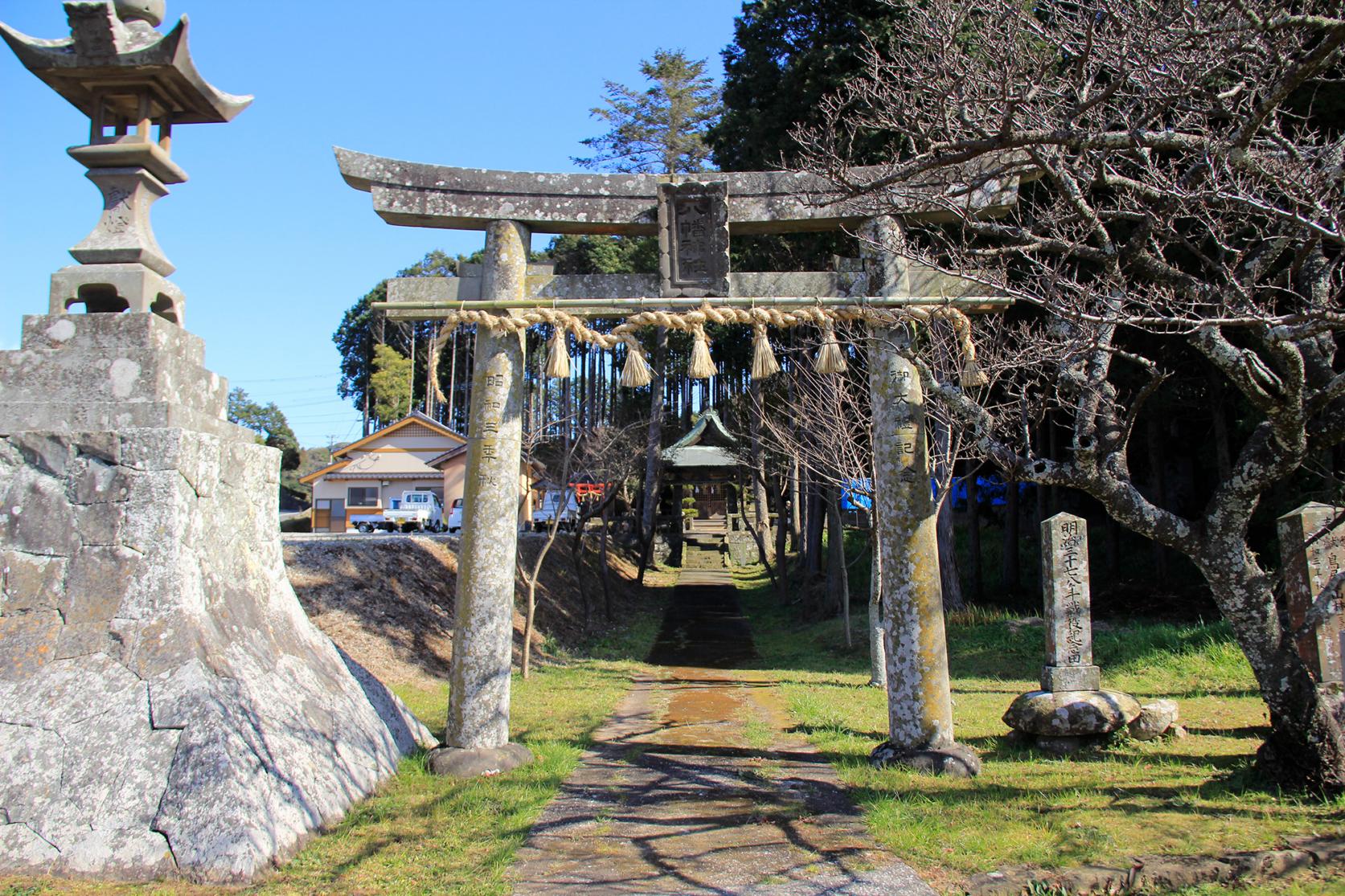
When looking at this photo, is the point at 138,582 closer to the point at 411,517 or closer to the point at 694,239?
the point at 694,239

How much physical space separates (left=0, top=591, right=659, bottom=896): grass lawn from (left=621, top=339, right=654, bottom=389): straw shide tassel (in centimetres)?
304

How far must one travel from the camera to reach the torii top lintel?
6.85 m

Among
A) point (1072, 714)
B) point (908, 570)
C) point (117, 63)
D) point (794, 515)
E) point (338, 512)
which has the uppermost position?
point (117, 63)

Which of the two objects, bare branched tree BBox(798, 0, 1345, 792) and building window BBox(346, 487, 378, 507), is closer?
bare branched tree BBox(798, 0, 1345, 792)

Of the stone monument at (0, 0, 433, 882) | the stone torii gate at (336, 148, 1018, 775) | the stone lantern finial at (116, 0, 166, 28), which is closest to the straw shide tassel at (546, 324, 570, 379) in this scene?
the stone torii gate at (336, 148, 1018, 775)

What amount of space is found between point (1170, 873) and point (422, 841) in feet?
13.1

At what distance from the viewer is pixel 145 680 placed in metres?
4.80

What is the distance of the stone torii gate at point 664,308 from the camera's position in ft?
21.6

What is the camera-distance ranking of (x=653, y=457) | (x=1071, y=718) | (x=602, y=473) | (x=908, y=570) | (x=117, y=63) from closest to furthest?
(x=117, y=63)
(x=908, y=570)
(x=1071, y=718)
(x=602, y=473)
(x=653, y=457)

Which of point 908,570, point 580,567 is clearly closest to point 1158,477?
point 580,567

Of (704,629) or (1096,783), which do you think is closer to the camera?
(1096,783)

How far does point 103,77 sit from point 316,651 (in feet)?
13.4

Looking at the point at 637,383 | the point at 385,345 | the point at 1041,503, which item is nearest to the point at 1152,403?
the point at 1041,503

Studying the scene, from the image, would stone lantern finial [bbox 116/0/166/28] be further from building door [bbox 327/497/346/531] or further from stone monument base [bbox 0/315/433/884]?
building door [bbox 327/497/346/531]
